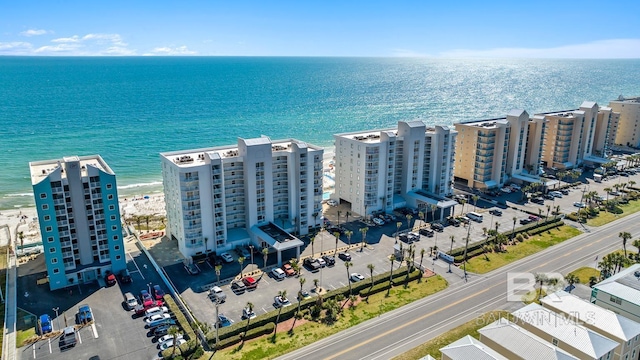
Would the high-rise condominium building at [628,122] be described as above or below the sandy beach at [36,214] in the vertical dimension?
above

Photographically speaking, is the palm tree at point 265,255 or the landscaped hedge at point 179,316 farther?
the palm tree at point 265,255

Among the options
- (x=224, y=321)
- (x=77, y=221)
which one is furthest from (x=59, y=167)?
(x=224, y=321)

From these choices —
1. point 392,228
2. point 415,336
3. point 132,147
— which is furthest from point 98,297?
point 132,147

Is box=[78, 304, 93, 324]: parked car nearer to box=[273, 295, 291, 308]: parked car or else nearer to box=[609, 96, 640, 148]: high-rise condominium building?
box=[273, 295, 291, 308]: parked car

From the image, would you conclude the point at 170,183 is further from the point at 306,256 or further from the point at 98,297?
the point at 306,256

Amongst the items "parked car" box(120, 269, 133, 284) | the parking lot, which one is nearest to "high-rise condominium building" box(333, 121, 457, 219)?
the parking lot

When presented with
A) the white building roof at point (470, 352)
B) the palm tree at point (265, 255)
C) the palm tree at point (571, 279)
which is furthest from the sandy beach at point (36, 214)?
the white building roof at point (470, 352)

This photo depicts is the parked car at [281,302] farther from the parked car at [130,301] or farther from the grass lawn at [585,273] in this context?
the grass lawn at [585,273]

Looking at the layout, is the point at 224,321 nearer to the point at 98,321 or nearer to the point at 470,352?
the point at 98,321
